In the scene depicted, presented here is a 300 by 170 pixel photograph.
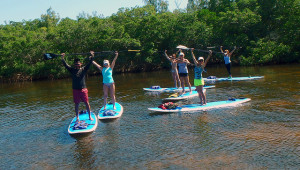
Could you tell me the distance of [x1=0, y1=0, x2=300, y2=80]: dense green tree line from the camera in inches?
1458

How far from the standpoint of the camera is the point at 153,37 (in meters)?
41.0

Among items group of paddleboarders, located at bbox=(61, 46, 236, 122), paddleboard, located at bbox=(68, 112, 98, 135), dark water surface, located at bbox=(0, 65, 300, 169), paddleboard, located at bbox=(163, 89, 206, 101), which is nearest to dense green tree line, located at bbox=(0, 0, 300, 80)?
paddleboard, located at bbox=(163, 89, 206, 101)

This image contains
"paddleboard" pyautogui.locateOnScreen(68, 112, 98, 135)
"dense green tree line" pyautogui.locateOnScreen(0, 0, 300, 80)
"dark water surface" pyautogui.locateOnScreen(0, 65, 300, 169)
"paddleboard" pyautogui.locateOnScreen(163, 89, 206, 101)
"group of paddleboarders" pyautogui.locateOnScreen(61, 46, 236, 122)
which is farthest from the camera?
"dense green tree line" pyautogui.locateOnScreen(0, 0, 300, 80)

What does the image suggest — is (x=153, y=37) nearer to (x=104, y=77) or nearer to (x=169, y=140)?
(x=104, y=77)

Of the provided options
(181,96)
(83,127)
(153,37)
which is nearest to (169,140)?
(83,127)

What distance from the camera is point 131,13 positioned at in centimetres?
4428

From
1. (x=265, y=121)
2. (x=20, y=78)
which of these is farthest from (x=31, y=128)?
(x=20, y=78)

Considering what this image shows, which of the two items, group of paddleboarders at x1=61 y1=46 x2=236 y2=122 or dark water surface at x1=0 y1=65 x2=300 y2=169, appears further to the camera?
group of paddleboarders at x1=61 y1=46 x2=236 y2=122

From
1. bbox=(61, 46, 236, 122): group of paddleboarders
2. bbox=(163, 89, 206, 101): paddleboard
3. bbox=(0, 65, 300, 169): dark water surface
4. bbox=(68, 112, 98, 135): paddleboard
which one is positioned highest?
bbox=(61, 46, 236, 122): group of paddleboarders

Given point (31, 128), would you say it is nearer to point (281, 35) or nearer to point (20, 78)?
point (20, 78)

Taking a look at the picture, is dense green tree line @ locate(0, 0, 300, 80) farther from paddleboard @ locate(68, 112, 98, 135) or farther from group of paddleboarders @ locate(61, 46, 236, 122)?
paddleboard @ locate(68, 112, 98, 135)

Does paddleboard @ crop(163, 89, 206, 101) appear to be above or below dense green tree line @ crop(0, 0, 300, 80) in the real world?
below

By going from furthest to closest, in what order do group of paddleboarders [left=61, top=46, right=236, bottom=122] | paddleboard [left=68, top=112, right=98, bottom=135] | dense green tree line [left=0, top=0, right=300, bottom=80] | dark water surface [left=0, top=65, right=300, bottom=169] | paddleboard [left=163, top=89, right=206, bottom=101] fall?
1. dense green tree line [left=0, top=0, right=300, bottom=80]
2. paddleboard [left=163, top=89, right=206, bottom=101]
3. group of paddleboarders [left=61, top=46, right=236, bottom=122]
4. paddleboard [left=68, top=112, right=98, bottom=135]
5. dark water surface [left=0, top=65, right=300, bottom=169]

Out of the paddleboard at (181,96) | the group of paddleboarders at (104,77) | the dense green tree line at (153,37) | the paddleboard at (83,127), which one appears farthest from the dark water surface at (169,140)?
the dense green tree line at (153,37)
